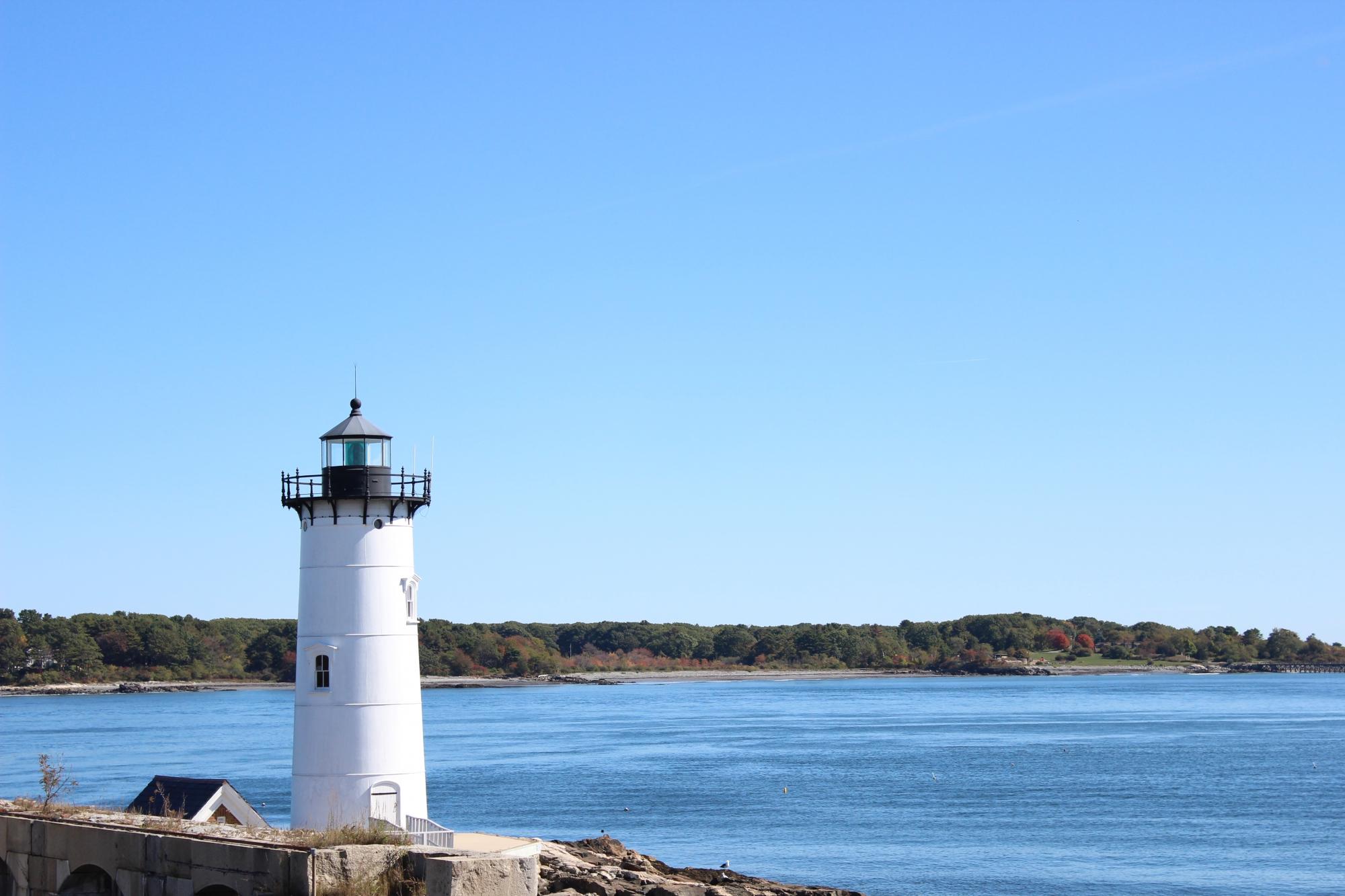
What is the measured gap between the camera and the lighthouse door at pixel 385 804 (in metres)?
19.9

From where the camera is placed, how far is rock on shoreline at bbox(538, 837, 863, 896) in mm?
21047

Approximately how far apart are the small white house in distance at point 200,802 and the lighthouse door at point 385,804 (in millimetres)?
2454

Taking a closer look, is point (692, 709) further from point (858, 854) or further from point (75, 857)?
point (75, 857)

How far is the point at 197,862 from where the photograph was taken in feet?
40.4

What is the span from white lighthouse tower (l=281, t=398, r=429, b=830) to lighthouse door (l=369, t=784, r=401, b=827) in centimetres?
1

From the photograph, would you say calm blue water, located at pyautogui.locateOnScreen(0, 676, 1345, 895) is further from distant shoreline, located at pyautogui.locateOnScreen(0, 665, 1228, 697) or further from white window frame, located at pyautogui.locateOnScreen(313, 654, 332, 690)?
distant shoreline, located at pyautogui.locateOnScreen(0, 665, 1228, 697)

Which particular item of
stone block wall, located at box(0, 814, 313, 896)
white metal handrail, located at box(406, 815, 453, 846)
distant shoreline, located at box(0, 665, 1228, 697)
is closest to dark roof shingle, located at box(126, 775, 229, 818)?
white metal handrail, located at box(406, 815, 453, 846)

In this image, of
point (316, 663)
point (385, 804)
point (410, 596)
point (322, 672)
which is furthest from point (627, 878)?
point (316, 663)

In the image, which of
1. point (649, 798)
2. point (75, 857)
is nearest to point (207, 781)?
point (75, 857)

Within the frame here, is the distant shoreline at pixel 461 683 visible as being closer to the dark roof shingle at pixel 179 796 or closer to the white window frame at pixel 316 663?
the dark roof shingle at pixel 179 796

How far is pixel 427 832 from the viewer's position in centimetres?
1939

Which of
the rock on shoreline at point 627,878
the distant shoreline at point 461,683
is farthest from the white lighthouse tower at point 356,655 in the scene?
the distant shoreline at point 461,683

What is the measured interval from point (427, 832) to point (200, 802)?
4167mm

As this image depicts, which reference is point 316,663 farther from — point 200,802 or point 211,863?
point 211,863
